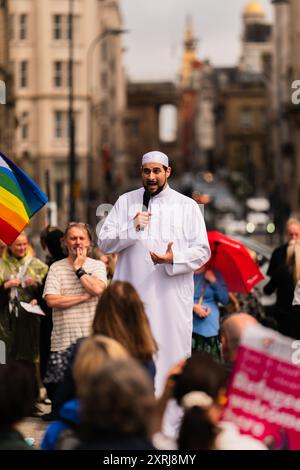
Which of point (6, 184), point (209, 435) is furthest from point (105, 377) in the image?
point (6, 184)

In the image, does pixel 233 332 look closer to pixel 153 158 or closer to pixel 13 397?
pixel 13 397

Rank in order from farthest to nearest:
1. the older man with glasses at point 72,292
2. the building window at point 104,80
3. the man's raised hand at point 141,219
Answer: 1. the building window at point 104,80
2. the older man with glasses at point 72,292
3. the man's raised hand at point 141,219

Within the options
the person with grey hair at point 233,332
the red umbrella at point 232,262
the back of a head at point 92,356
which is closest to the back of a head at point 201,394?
the back of a head at point 92,356

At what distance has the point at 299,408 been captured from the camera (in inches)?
237

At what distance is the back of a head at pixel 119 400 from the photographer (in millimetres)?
5066

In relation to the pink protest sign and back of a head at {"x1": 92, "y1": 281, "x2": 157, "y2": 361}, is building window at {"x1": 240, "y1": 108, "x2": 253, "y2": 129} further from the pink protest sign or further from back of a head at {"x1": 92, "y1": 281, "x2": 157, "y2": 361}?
the pink protest sign

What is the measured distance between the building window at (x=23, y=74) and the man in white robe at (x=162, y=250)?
228ft

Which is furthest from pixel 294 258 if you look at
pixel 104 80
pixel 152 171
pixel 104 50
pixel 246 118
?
pixel 246 118

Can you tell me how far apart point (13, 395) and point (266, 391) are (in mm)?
1222

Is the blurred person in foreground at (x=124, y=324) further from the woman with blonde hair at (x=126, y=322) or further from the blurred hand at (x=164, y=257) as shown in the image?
the blurred hand at (x=164, y=257)

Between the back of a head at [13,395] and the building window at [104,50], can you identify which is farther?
the building window at [104,50]

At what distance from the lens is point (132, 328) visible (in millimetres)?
6785
